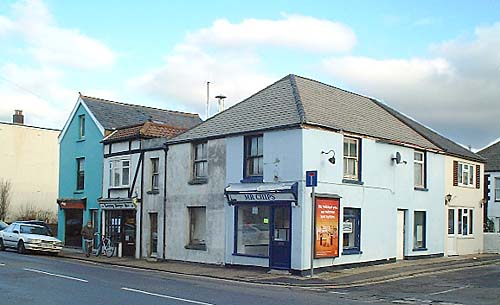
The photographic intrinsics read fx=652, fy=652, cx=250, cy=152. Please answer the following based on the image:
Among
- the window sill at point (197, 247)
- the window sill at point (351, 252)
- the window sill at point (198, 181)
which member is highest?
the window sill at point (198, 181)

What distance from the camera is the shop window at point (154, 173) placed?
29.6 metres

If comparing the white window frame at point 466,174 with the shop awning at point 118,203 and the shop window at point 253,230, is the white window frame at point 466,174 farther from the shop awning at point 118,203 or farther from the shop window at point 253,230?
the shop awning at point 118,203

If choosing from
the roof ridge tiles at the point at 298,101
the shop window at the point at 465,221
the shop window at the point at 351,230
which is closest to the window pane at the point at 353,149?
the shop window at the point at 351,230

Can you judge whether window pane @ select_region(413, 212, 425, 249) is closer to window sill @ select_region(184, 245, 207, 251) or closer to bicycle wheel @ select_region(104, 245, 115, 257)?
window sill @ select_region(184, 245, 207, 251)

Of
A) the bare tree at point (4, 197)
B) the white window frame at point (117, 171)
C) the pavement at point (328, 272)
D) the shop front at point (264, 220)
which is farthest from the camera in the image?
the bare tree at point (4, 197)

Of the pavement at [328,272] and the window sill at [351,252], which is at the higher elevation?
the window sill at [351,252]

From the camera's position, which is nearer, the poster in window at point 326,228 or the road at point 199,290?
the road at point 199,290

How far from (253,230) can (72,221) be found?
51.6 ft

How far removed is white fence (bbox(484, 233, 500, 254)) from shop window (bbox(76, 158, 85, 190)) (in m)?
22.0

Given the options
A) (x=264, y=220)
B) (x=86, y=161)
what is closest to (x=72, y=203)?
(x=86, y=161)

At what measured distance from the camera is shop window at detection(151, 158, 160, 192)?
2964cm

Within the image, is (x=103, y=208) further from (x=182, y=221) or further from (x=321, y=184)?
(x=321, y=184)

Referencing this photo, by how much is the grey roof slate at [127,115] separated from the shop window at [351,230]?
46.6 feet

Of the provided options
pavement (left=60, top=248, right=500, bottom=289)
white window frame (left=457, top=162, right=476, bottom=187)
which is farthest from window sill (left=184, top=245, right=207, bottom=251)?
white window frame (left=457, top=162, right=476, bottom=187)
